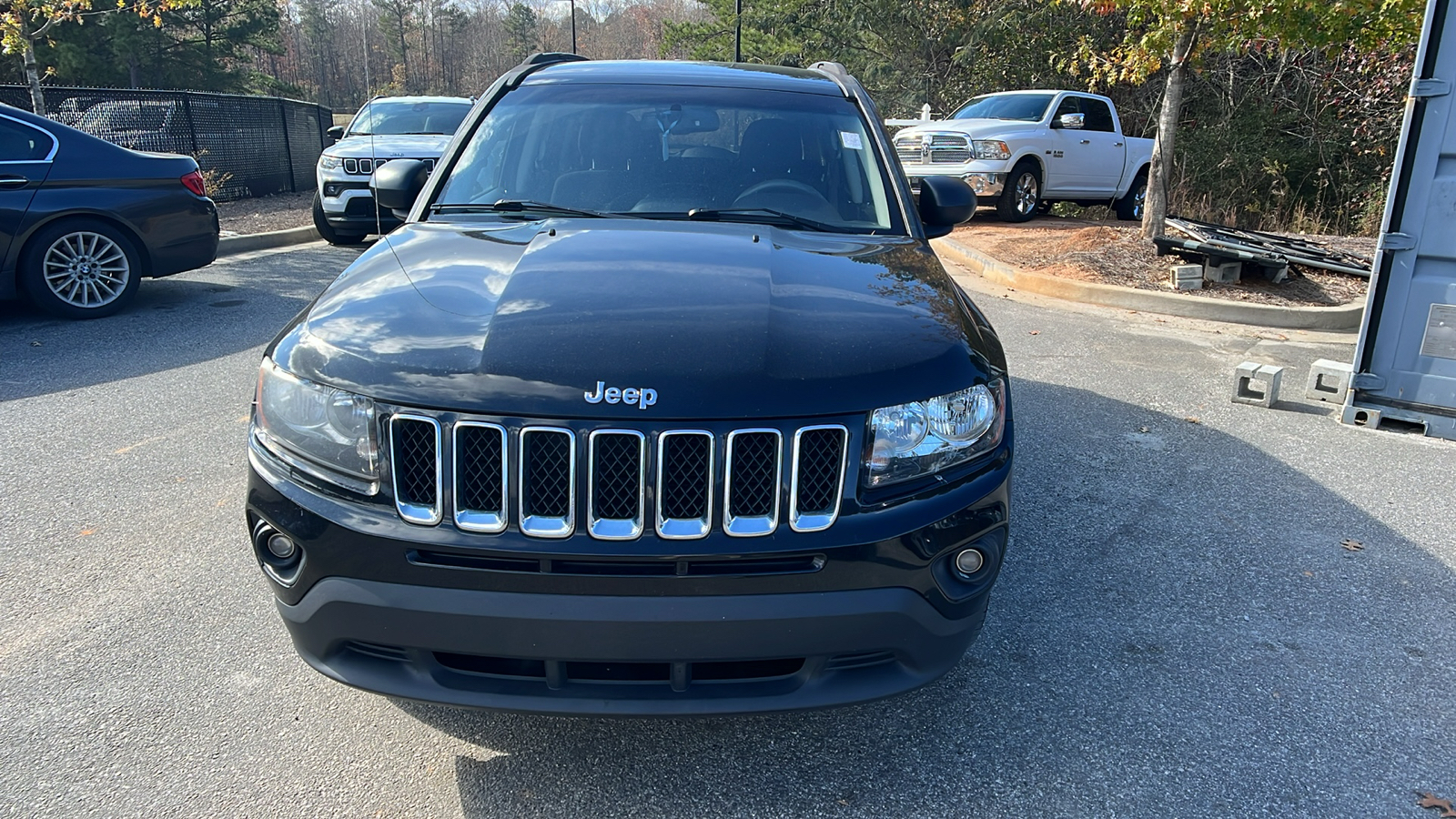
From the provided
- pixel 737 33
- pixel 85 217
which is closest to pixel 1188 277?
pixel 85 217

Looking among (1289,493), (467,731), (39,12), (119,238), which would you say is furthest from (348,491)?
(39,12)

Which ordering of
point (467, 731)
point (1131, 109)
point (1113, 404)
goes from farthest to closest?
point (1131, 109) < point (1113, 404) < point (467, 731)

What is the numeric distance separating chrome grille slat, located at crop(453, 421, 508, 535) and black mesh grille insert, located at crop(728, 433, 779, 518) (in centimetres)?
50

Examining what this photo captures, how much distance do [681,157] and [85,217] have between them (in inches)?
248

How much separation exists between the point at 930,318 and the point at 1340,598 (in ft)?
7.36

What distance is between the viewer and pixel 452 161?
367cm

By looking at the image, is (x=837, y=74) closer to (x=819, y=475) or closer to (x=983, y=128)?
(x=819, y=475)

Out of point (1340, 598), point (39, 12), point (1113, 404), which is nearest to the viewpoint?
point (1340, 598)

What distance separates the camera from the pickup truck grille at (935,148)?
13508 millimetres

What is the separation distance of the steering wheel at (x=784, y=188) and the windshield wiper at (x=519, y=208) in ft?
1.55

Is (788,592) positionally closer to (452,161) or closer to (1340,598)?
(452,161)

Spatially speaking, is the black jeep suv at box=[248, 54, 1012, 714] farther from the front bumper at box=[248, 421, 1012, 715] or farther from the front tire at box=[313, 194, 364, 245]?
the front tire at box=[313, 194, 364, 245]

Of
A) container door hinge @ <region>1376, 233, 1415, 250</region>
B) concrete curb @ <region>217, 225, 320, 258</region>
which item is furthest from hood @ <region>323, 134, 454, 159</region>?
container door hinge @ <region>1376, 233, 1415, 250</region>

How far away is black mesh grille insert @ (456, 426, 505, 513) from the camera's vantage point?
2096 millimetres
